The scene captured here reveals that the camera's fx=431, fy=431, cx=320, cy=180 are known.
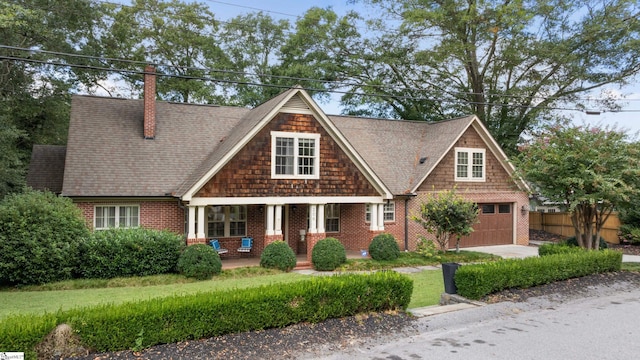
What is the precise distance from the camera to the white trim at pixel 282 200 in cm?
1524

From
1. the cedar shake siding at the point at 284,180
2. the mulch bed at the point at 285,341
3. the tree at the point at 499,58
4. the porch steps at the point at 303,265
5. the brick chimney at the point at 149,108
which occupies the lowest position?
the porch steps at the point at 303,265

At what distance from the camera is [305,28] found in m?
31.5

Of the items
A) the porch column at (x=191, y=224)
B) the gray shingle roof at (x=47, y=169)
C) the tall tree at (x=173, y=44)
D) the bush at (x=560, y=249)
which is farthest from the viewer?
the tall tree at (x=173, y=44)

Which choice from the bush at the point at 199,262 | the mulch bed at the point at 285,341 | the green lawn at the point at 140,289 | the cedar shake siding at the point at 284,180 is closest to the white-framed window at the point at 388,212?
the cedar shake siding at the point at 284,180

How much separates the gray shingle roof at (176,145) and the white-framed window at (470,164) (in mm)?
1117

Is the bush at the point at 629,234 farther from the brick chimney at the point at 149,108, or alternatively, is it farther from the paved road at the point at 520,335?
the brick chimney at the point at 149,108

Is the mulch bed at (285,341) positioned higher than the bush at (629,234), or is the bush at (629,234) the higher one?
the bush at (629,234)

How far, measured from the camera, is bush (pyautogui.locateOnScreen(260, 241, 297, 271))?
598 inches

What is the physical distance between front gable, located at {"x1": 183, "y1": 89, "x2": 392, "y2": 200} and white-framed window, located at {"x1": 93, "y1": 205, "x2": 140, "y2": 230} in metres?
2.86

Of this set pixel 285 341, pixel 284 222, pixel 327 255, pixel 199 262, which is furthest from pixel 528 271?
pixel 284 222

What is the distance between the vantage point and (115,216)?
16.0 m

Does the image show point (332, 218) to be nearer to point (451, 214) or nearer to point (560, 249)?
point (451, 214)

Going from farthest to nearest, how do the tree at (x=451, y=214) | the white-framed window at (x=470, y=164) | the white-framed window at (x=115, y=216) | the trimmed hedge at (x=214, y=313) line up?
the white-framed window at (x=470, y=164), the tree at (x=451, y=214), the white-framed window at (x=115, y=216), the trimmed hedge at (x=214, y=313)

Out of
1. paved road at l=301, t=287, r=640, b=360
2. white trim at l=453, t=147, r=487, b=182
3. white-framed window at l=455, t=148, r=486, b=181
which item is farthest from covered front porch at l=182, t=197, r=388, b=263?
paved road at l=301, t=287, r=640, b=360
